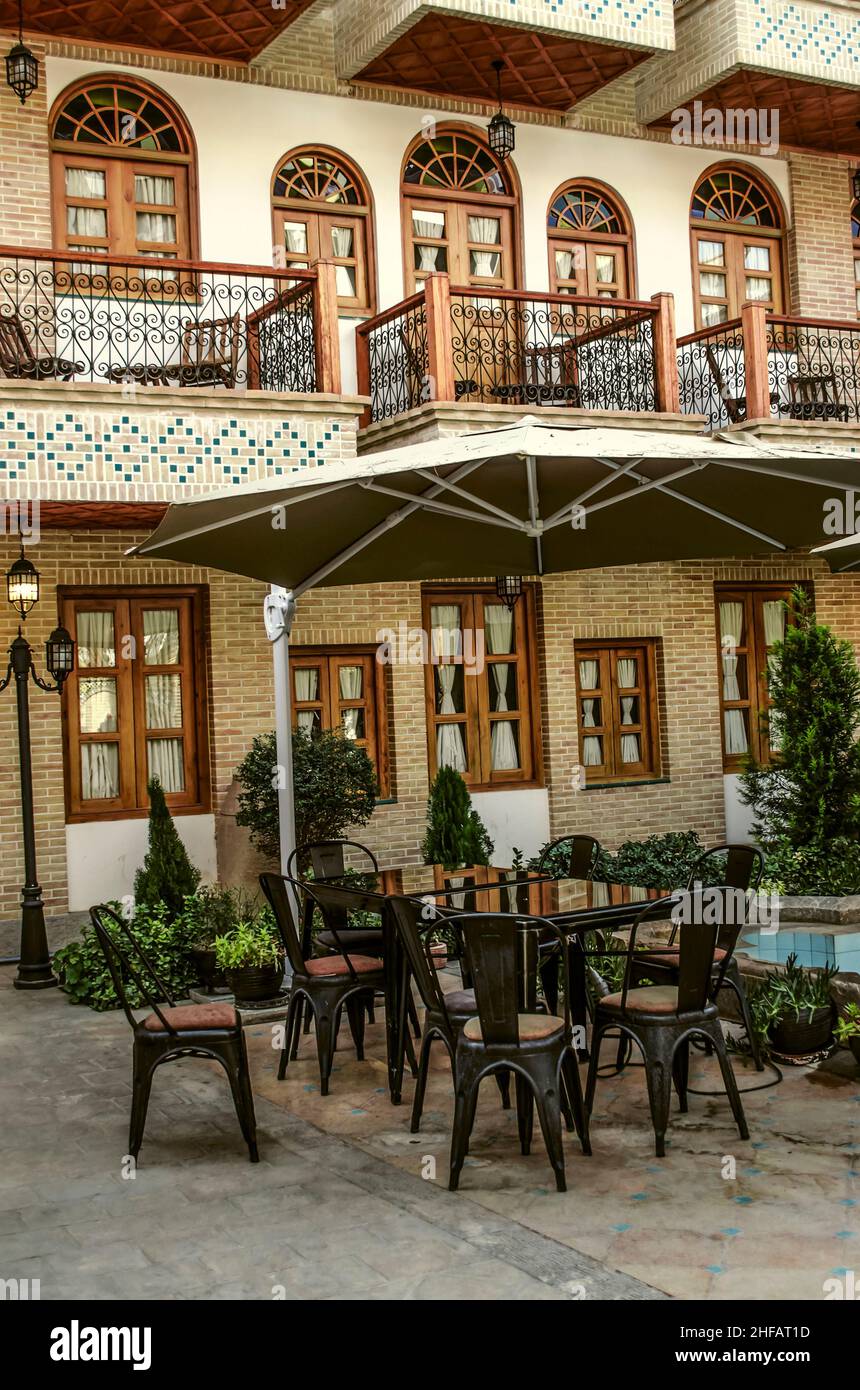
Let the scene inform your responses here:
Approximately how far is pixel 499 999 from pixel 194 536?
3.19 meters

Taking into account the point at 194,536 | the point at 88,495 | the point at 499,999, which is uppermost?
the point at 88,495

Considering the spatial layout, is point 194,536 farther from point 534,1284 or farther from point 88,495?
point 534,1284

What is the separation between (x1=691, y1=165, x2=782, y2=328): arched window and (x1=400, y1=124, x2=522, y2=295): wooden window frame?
7.11ft

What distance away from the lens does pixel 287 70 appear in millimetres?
12922

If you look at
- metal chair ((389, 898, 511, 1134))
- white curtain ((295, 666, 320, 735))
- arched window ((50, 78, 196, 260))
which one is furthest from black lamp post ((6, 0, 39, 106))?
metal chair ((389, 898, 511, 1134))

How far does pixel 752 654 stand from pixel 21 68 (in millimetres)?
9228

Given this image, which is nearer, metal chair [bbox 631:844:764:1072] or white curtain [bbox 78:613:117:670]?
metal chair [bbox 631:844:764:1072]

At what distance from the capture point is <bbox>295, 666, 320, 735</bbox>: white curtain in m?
13.0

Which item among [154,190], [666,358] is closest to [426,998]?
[666,358]

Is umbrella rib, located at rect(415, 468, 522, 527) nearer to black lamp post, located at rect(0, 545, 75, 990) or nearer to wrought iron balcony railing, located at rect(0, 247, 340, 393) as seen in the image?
wrought iron balcony railing, located at rect(0, 247, 340, 393)

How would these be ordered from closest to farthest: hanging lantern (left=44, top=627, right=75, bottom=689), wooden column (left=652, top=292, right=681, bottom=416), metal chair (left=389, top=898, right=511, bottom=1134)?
metal chair (left=389, top=898, right=511, bottom=1134) < hanging lantern (left=44, top=627, right=75, bottom=689) < wooden column (left=652, top=292, right=681, bottom=416)

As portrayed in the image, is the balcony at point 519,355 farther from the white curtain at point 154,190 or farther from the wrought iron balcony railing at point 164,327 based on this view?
the white curtain at point 154,190

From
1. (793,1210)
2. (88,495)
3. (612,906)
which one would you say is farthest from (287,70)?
(793,1210)
